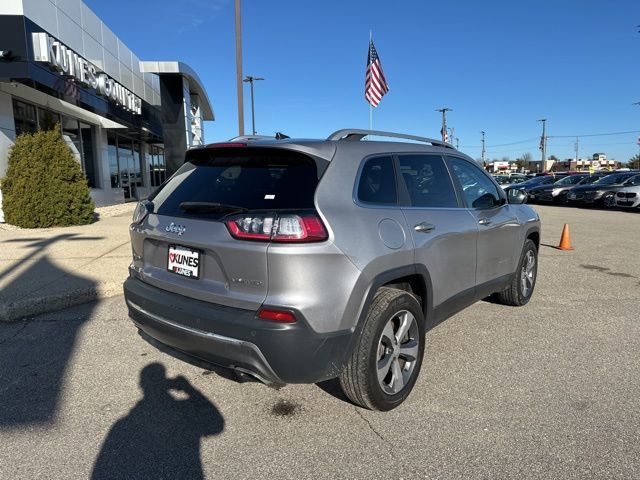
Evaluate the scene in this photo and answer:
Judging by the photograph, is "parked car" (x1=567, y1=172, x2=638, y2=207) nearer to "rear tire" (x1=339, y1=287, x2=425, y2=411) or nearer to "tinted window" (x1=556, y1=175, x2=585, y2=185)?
"tinted window" (x1=556, y1=175, x2=585, y2=185)

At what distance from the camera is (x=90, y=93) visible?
14.1m

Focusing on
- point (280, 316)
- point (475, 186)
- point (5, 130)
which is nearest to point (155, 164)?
point (5, 130)

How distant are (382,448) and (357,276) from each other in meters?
1.01

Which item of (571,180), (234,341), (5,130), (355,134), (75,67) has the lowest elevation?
(234,341)

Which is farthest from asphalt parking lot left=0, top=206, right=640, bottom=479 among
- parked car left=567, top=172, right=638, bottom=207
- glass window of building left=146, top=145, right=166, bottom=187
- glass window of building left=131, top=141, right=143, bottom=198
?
glass window of building left=146, top=145, right=166, bottom=187

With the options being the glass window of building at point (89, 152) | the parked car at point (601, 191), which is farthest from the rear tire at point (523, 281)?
the parked car at point (601, 191)

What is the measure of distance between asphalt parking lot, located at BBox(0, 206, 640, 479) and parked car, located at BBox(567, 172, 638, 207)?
61.3 ft

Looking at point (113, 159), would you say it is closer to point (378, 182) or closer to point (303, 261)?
point (378, 182)

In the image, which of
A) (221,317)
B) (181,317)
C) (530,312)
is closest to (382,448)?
(221,317)

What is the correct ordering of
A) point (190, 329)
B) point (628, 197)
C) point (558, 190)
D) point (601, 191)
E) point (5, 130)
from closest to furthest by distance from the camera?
point (190, 329)
point (5, 130)
point (628, 197)
point (601, 191)
point (558, 190)

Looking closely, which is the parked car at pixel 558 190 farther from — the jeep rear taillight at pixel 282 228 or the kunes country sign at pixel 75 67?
the jeep rear taillight at pixel 282 228

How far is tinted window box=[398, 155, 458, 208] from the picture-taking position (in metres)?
3.47

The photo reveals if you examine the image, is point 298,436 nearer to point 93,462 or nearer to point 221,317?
point 221,317

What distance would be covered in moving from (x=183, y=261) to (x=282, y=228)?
2.55 ft
